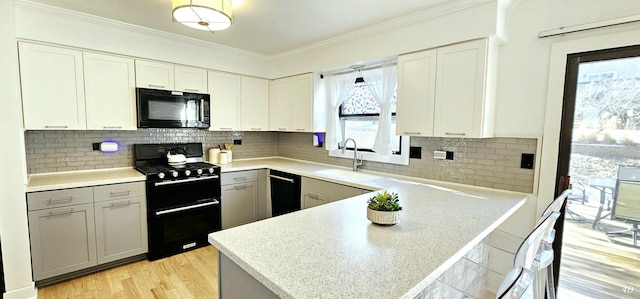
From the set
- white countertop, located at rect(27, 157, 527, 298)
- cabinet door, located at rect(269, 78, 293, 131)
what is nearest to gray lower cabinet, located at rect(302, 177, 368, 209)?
white countertop, located at rect(27, 157, 527, 298)

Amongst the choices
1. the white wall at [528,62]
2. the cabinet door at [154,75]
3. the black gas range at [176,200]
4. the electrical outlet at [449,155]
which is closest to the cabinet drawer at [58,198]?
the black gas range at [176,200]

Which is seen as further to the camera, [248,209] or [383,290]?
[248,209]

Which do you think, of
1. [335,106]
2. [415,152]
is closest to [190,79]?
[335,106]

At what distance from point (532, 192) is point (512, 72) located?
37.8 inches

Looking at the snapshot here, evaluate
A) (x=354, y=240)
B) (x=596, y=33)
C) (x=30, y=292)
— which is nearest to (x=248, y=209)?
(x=30, y=292)

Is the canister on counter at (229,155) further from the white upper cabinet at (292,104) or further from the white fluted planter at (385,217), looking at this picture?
the white fluted planter at (385,217)

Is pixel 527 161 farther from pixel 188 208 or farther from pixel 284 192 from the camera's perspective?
pixel 188 208

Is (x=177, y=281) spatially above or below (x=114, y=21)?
below

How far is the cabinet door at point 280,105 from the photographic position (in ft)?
12.9

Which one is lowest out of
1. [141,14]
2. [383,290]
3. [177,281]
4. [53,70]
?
[177,281]

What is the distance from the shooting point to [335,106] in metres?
3.61

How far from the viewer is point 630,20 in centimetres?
177

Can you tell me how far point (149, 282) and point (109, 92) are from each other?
6.16ft

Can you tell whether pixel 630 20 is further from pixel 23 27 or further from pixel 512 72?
pixel 23 27
